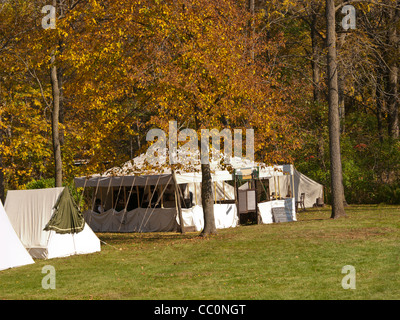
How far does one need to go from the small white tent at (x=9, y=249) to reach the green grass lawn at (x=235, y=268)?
372mm

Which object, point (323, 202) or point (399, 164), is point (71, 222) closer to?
point (323, 202)

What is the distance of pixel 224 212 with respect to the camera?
80.1 ft

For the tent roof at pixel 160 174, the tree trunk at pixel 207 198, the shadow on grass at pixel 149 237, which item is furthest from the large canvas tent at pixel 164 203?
the tree trunk at pixel 207 198

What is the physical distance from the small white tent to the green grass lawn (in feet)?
1.22

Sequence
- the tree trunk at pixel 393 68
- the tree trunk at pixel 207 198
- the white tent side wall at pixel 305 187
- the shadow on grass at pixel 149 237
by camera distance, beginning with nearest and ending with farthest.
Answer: the tree trunk at pixel 207 198 → the shadow on grass at pixel 149 237 → the tree trunk at pixel 393 68 → the white tent side wall at pixel 305 187

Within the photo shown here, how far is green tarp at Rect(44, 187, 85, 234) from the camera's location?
16.9 m

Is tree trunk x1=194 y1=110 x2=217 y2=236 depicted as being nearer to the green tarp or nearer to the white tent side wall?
the green tarp

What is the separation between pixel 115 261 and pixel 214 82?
6.14 meters

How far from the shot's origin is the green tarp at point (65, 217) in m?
16.9

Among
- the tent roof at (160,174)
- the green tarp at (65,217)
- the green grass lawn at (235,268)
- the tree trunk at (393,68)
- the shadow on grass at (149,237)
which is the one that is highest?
the tree trunk at (393,68)

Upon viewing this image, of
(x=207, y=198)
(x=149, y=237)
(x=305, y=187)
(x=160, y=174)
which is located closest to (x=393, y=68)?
(x=305, y=187)

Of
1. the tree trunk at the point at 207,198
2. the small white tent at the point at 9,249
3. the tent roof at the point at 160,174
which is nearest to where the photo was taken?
the small white tent at the point at 9,249

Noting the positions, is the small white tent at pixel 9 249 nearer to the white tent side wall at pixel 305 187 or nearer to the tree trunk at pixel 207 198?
the tree trunk at pixel 207 198
